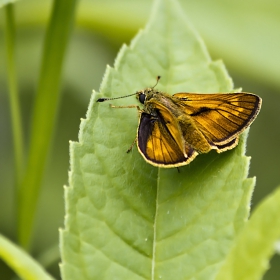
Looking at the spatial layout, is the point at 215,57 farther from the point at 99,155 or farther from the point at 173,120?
the point at 99,155

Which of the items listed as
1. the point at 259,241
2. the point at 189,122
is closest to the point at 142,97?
the point at 189,122

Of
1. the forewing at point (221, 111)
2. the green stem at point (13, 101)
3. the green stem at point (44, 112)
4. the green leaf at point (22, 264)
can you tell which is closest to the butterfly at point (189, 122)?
the forewing at point (221, 111)

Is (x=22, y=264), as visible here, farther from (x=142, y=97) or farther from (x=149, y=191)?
(x=142, y=97)

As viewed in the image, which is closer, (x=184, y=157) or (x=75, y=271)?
(x=75, y=271)

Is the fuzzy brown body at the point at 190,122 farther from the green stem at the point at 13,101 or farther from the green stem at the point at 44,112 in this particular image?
the green stem at the point at 13,101

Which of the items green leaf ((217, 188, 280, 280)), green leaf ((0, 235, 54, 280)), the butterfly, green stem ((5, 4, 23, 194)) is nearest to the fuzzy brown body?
the butterfly

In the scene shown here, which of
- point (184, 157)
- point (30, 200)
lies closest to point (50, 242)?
point (30, 200)
